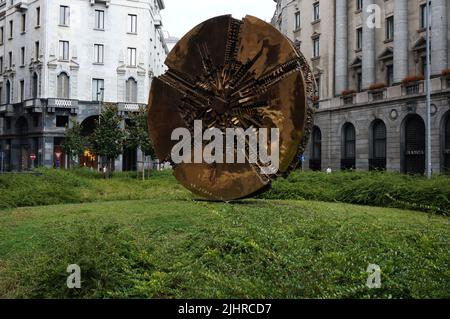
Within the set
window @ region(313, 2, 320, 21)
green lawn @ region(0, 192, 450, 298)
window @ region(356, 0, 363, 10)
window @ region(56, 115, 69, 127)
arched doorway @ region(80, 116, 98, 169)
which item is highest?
window @ region(313, 2, 320, 21)

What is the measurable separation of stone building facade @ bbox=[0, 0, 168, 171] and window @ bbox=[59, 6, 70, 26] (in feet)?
0.27

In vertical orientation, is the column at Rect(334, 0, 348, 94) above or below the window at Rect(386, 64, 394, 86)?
above

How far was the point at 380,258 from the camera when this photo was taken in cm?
564

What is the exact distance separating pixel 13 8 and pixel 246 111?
44.9 metres

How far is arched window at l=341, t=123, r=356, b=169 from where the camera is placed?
128 ft

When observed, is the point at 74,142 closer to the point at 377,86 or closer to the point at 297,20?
A: the point at 377,86

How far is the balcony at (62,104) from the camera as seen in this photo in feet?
139

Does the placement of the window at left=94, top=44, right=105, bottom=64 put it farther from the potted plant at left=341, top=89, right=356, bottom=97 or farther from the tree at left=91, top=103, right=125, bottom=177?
the potted plant at left=341, top=89, right=356, bottom=97

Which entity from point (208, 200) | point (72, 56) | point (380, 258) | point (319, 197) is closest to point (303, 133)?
point (208, 200)

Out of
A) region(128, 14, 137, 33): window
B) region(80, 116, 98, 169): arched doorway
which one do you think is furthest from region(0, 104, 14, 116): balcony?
region(128, 14, 137, 33): window

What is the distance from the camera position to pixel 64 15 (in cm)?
4403

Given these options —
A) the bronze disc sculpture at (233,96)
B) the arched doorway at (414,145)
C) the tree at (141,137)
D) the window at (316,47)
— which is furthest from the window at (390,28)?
the bronze disc sculpture at (233,96)

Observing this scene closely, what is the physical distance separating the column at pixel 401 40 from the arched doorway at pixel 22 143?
32.1 m
